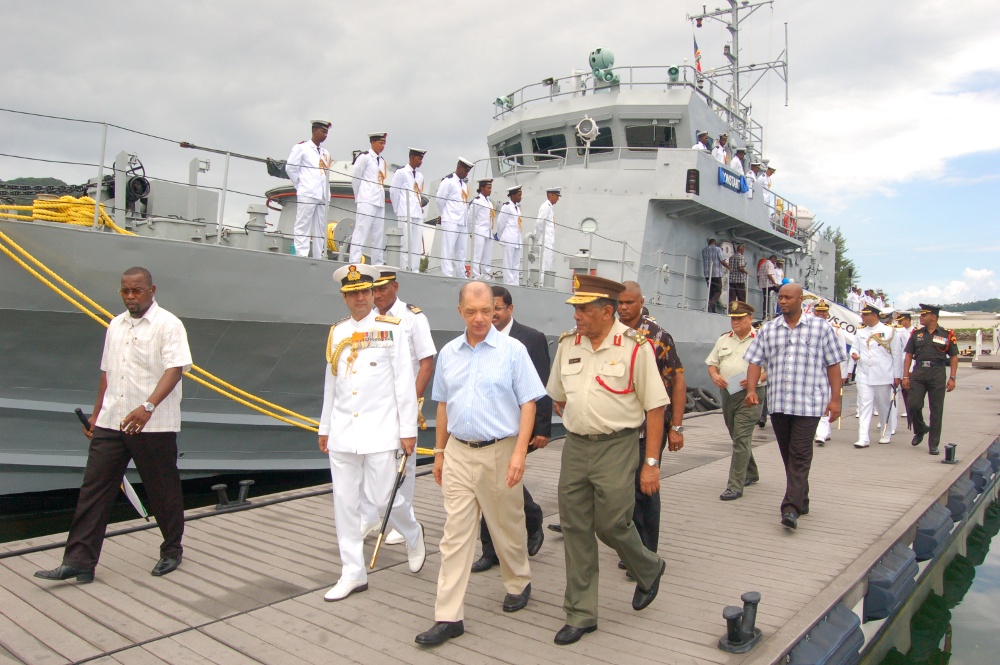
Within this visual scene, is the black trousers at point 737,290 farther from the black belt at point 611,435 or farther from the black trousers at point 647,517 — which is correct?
the black belt at point 611,435

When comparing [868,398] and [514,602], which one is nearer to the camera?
[514,602]

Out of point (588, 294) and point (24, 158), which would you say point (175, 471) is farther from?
point (24, 158)

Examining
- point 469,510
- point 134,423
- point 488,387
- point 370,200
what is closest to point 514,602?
point 469,510

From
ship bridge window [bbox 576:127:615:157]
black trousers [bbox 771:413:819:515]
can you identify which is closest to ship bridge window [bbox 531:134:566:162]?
ship bridge window [bbox 576:127:615:157]

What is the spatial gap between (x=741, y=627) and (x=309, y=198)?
5.80 meters

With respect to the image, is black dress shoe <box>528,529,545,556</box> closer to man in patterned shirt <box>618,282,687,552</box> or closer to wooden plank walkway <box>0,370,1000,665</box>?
wooden plank walkway <box>0,370,1000,665</box>

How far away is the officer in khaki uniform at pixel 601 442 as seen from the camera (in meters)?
3.22

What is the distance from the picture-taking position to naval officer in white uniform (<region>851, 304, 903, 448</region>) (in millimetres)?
8656

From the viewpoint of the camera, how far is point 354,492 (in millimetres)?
3795

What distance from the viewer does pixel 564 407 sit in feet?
11.5

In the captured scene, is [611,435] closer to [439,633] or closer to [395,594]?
[439,633]

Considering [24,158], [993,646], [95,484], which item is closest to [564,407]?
[95,484]

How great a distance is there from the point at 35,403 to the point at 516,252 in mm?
5779

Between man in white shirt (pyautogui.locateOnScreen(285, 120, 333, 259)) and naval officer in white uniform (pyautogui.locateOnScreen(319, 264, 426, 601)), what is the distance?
363 centimetres
